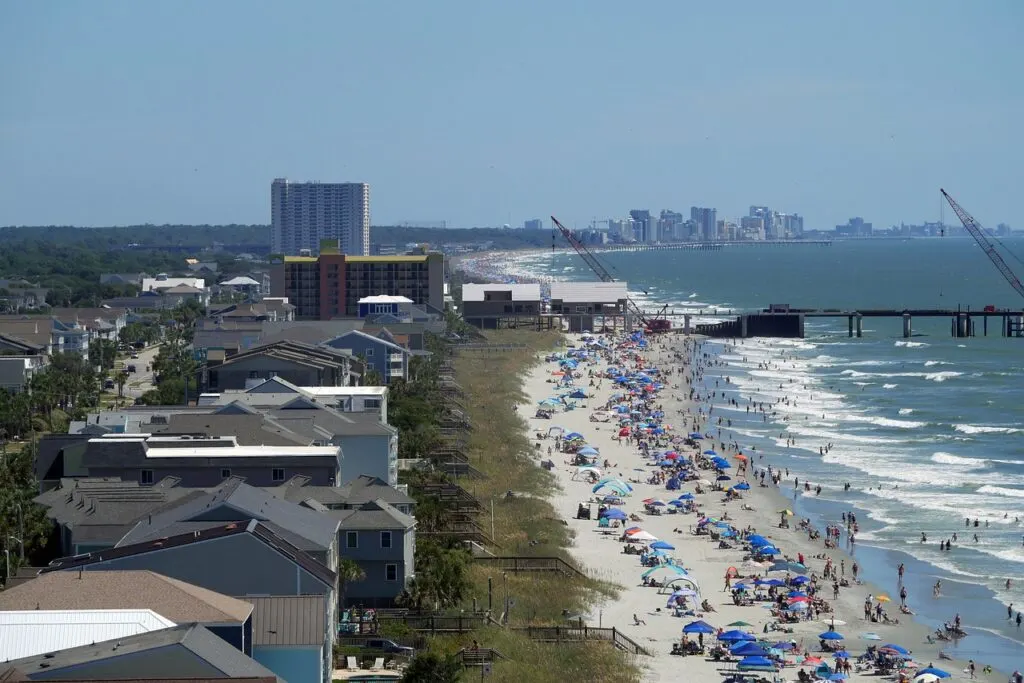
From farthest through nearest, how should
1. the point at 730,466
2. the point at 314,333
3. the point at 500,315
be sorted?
the point at 500,315 → the point at 314,333 → the point at 730,466

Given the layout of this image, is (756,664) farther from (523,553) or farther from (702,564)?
(702,564)

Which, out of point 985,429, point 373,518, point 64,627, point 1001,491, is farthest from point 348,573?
point 985,429

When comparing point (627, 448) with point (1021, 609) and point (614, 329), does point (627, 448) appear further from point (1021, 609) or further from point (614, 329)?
point (614, 329)

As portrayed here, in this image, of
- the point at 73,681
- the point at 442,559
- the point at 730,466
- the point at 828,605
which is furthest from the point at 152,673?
the point at 730,466

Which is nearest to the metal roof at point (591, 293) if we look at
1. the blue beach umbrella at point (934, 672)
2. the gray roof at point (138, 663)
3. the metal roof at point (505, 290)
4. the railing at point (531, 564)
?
the metal roof at point (505, 290)

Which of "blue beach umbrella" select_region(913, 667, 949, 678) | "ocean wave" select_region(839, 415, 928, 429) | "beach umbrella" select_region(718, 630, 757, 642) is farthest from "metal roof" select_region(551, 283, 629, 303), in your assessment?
"blue beach umbrella" select_region(913, 667, 949, 678)

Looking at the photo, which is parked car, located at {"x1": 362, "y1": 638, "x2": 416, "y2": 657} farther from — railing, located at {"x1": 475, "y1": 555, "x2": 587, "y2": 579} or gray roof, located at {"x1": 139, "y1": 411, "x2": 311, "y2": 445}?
gray roof, located at {"x1": 139, "y1": 411, "x2": 311, "y2": 445}

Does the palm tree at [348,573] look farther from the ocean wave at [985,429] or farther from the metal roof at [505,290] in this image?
the metal roof at [505,290]

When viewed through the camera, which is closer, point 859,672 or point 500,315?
point 859,672
